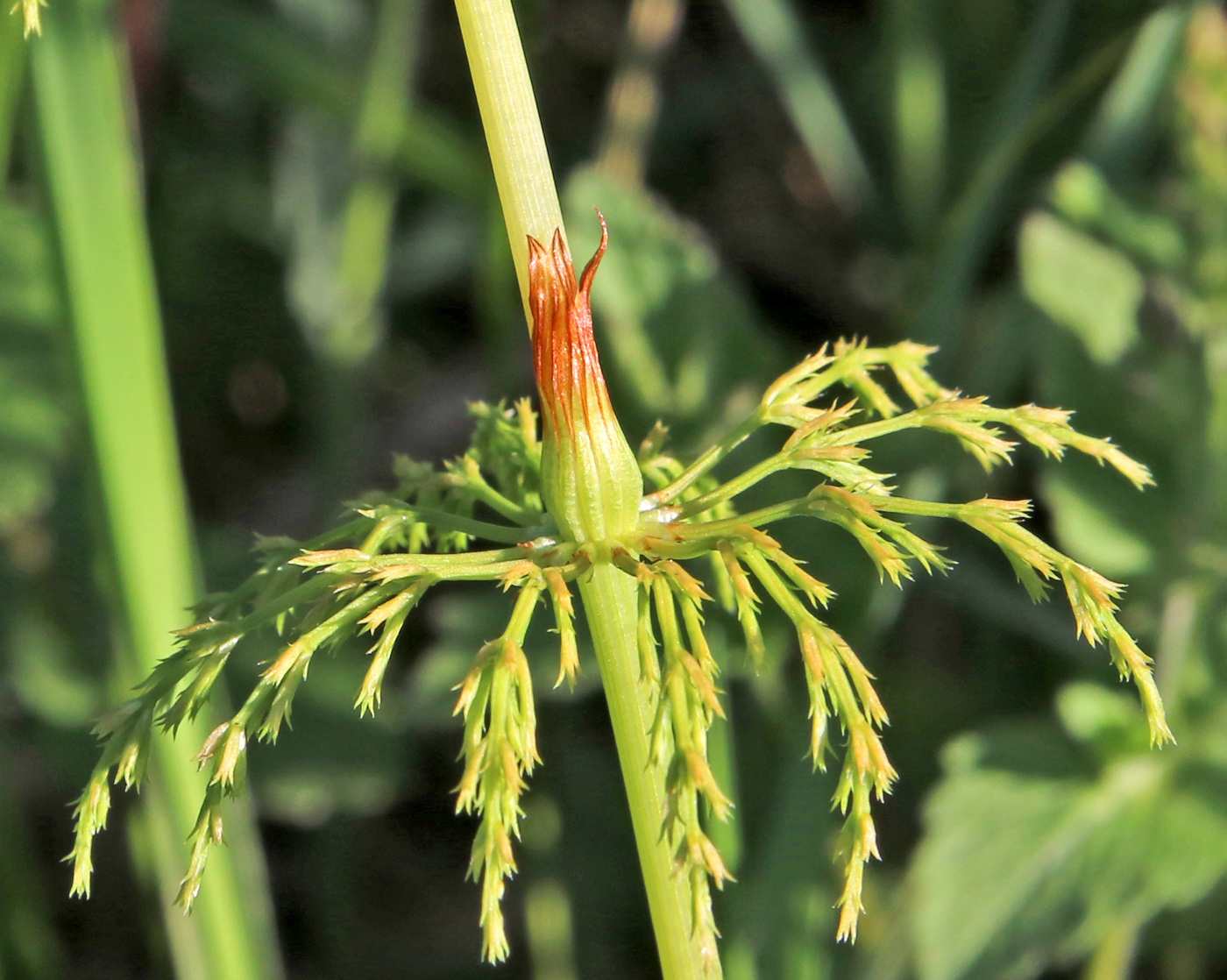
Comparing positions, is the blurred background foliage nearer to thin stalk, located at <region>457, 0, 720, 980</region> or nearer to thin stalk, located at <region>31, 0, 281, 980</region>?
thin stalk, located at <region>31, 0, 281, 980</region>

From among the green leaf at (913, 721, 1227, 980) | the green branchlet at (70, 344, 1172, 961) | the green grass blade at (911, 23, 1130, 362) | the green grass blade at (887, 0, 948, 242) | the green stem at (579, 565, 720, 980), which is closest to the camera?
the green branchlet at (70, 344, 1172, 961)

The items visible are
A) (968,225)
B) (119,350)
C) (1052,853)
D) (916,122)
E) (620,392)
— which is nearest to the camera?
(119,350)

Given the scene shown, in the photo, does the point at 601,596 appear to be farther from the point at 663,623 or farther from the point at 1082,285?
the point at 1082,285

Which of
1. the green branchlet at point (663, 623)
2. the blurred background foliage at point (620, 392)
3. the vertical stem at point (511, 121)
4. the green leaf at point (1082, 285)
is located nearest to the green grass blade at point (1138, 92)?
the blurred background foliage at point (620, 392)

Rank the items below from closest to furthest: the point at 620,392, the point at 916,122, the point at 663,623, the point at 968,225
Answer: the point at 663,623
the point at 968,225
the point at 620,392
the point at 916,122

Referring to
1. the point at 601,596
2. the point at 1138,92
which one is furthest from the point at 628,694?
the point at 1138,92

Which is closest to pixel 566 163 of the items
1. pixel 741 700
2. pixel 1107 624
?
pixel 741 700

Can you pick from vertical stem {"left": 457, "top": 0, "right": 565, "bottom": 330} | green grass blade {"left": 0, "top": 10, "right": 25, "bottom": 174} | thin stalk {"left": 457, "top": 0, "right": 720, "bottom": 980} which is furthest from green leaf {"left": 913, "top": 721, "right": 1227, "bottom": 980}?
green grass blade {"left": 0, "top": 10, "right": 25, "bottom": 174}

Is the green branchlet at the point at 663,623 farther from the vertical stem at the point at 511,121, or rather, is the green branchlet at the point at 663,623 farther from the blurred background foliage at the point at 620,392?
the blurred background foliage at the point at 620,392
